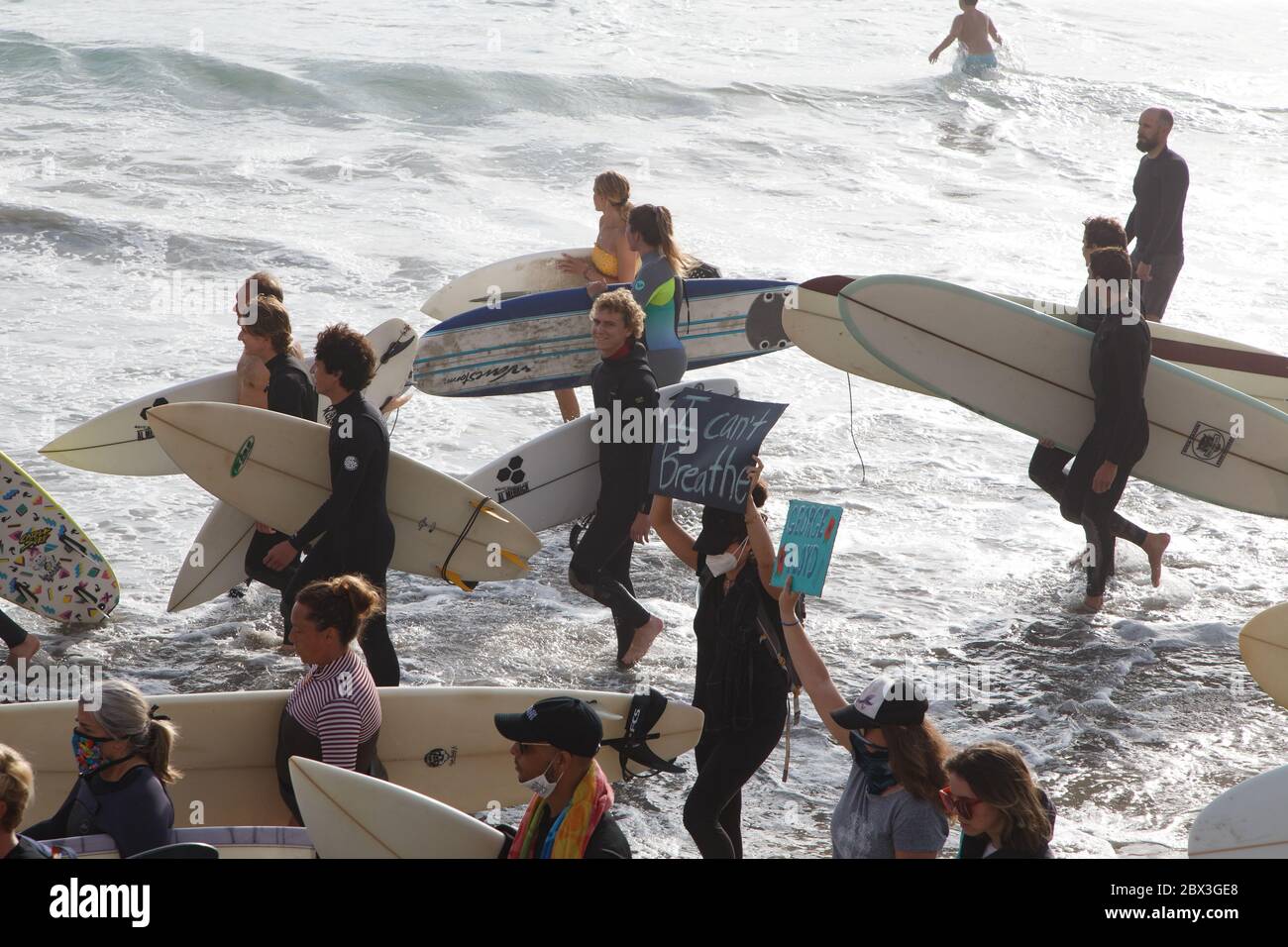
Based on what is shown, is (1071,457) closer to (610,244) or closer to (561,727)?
(610,244)

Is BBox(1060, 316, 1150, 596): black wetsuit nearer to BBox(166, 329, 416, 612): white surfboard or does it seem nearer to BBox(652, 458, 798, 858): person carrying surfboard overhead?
BBox(652, 458, 798, 858): person carrying surfboard overhead

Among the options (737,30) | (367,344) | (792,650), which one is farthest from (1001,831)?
(737,30)

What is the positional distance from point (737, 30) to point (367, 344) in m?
20.4

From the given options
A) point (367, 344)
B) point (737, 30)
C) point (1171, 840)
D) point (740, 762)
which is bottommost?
point (1171, 840)

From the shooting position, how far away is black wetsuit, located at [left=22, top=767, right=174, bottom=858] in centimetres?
333

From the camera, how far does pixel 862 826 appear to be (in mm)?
3258

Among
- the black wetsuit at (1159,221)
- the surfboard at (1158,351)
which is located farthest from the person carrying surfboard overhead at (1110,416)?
the black wetsuit at (1159,221)

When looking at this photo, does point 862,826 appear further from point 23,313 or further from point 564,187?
point 564,187

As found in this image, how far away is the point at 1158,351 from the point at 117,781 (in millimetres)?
6195

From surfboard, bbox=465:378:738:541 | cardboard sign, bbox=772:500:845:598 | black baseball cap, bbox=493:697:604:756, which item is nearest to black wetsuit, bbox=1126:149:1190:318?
surfboard, bbox=465:378:738:541

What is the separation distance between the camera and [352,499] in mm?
4820

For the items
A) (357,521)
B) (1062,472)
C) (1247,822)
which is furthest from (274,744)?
(1062,472)

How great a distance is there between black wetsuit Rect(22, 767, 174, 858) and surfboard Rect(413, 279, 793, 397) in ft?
15.0

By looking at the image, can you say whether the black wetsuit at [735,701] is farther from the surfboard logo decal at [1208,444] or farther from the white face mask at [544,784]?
the surfboard logo decal at [1208,444]
